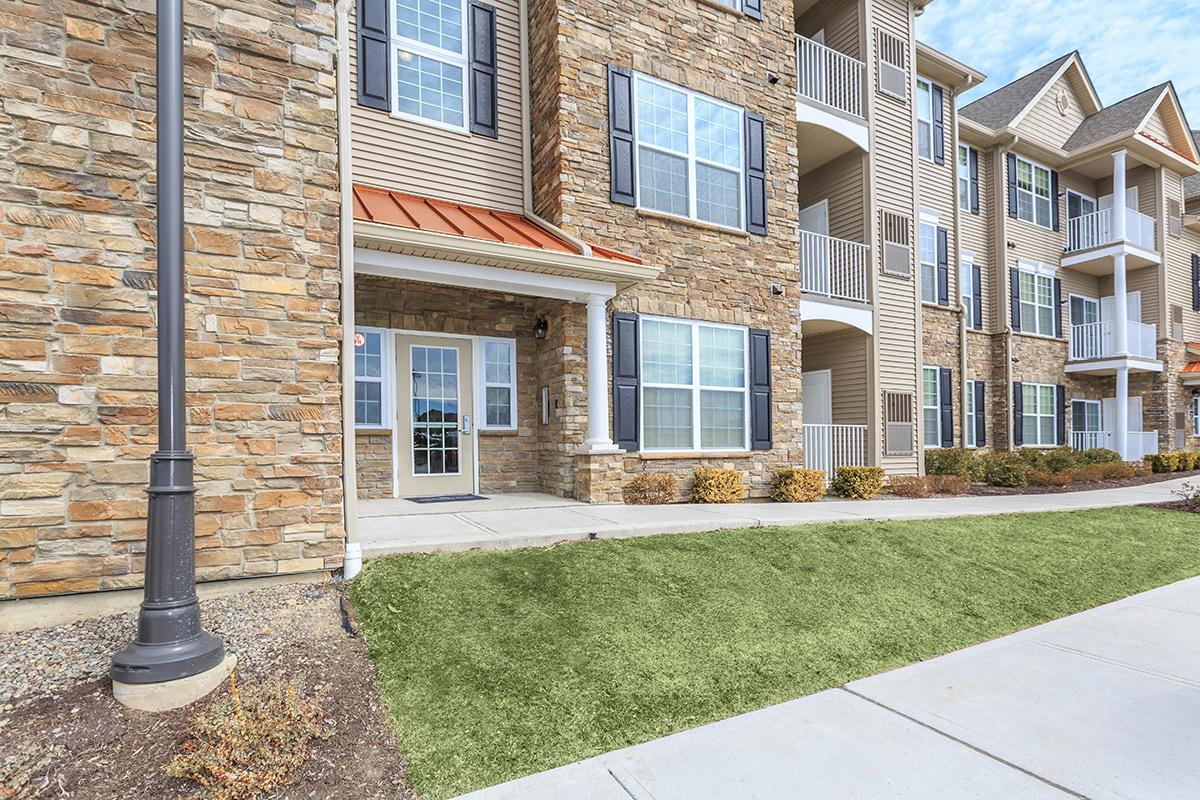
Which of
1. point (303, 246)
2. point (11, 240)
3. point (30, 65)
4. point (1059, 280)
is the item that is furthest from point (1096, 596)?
point (1059, 280)

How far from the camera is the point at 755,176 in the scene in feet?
31.7

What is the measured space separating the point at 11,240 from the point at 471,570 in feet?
11.0

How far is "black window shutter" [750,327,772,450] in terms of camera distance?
31.1 ft

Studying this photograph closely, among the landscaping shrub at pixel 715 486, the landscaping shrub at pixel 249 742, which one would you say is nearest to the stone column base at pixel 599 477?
the landscaping shrub at pixel 715 486

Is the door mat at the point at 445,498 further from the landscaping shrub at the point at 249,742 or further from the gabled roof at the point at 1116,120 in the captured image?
the gabled roof at the point at 1116,120

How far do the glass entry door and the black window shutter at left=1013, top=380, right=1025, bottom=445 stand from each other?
44.9 feet

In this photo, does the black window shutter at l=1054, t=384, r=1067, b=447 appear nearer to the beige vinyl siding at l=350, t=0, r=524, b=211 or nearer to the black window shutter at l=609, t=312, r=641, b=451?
the black window shutter at l=609, t=312, r=641, b=451

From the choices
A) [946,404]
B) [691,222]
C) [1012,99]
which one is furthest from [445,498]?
[1012,99]

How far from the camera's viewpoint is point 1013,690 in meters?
3.47

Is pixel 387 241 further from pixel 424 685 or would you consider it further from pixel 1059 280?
pixel 1059 280

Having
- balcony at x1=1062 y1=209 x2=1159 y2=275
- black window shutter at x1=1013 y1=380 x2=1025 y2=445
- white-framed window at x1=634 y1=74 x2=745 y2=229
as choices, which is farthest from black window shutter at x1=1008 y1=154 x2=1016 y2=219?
white-framed window at x1=634 y1=74 x2=745 y2=229

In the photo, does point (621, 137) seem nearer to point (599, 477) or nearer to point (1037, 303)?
point (599, 477)

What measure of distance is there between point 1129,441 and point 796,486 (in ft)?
47.2

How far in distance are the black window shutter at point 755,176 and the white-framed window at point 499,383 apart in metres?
4.09
